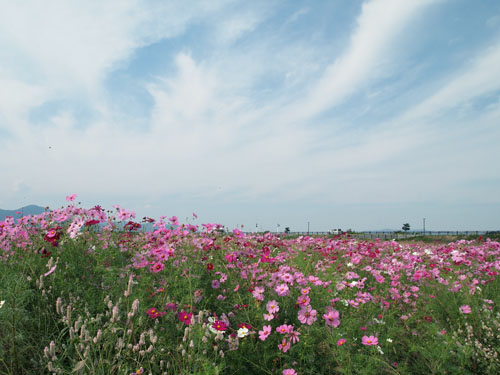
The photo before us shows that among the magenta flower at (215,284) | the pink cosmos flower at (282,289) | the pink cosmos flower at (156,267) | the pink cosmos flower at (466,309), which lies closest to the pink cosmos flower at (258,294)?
the pink cosmos flower at (282,289)

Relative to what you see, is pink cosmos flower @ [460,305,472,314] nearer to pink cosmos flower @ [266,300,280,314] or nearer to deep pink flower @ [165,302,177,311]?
pink cosmos flower @ [266,300,280,314]

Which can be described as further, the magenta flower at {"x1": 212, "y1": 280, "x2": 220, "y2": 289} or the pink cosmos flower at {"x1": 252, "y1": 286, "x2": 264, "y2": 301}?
the magenta flower at {"x1": 212, "y1": 280, "x2": 220, "y2": 289}

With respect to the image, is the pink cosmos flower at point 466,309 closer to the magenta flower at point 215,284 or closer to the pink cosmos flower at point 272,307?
the pink cosmos flower at point 272,307

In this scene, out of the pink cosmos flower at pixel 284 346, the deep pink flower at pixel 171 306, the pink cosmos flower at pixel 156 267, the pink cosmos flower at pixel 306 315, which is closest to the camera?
the pink cosmos flower at pixel 284 346

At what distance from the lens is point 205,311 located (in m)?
2.55

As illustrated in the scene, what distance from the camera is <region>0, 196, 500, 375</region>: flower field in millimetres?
2326

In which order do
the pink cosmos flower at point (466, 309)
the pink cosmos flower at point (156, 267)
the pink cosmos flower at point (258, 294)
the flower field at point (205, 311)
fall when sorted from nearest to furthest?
the flower field at point (205, 311) < the pink cosmos flower at point (258, 294) < the pink cosmos flower at point (156, 267) < the pink cosmos flower at point (466, 309)

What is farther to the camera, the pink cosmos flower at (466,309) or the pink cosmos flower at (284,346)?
the pink cosmos flower at (466,309)

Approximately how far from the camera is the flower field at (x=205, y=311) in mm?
2326

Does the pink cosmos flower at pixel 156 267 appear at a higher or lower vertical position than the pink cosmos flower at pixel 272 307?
higher

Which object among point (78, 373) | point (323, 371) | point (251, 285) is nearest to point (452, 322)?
point (323, 371)

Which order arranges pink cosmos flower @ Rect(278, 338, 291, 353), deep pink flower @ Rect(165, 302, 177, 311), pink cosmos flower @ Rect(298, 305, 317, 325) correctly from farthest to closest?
1. deep pink flower @ Rect(165, 302, 177, 311)
2. pink cosmos flower @ Rect(298, 305, 317, 325)
3. pink cosmos flower @ Rect(278, 338, 291, 353)

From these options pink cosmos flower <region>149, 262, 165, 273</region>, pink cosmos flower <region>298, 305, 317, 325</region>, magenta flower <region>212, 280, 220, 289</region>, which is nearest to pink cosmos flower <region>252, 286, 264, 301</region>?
pink cosmos flower <region>298, 305, 317, 325</region>

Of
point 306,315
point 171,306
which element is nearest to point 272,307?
point 306,315
